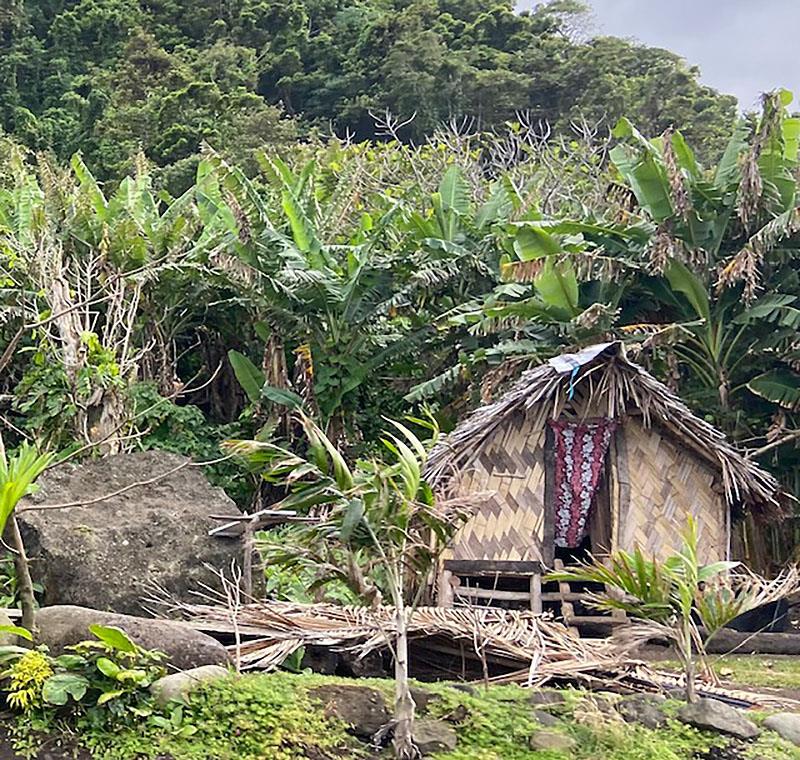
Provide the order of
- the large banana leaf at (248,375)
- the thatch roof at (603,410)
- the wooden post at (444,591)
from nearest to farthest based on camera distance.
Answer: the wooden post at (444,591) < the thatch roof at (603,410) < the large banana leaf at (248,375)

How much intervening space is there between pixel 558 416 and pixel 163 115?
1360cm

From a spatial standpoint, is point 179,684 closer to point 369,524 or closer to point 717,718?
point 369,524

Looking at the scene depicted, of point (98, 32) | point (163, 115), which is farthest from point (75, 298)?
point (98, 32)

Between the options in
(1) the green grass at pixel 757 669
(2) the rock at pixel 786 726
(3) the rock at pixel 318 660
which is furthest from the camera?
(1) the green grass at pixel 757 669

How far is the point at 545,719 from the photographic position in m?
4.23

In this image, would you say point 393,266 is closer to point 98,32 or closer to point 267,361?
point 267,361

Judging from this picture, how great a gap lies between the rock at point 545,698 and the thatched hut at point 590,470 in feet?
10.3

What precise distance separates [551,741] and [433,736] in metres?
0.53

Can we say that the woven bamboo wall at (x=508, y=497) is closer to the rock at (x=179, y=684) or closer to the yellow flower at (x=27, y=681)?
the rock at (x=179, y=684)

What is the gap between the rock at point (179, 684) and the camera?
3.89 metres

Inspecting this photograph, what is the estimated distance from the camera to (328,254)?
10.8m

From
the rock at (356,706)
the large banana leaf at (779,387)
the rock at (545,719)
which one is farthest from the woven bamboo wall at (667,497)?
the rock at (356,706)

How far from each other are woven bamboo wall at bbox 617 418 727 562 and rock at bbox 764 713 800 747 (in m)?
3.83

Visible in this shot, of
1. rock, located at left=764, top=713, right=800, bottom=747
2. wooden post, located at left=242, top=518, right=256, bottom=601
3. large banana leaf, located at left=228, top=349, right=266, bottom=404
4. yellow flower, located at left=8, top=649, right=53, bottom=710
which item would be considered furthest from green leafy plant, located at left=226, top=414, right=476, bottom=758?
large banana leaf, located at left=228, top=349, right=266, bottom=404
